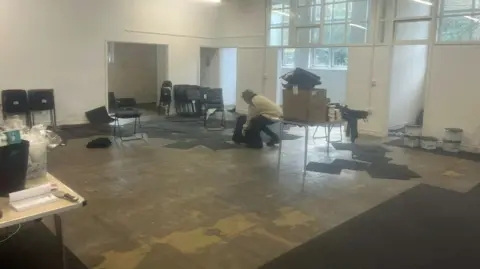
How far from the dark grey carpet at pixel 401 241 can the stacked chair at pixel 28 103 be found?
6655 millimetres

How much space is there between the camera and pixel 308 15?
9.48 meters

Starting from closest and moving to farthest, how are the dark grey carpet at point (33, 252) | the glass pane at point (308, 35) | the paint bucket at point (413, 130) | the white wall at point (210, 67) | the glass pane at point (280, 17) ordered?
the dark grey carpet at point (33, 252) → the paint bucket at point (413, 130) → the glass pane at point (308, 35) → the glass pane at point (280, 17) → the white wall at point (210, 67)

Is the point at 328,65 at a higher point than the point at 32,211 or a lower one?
higher

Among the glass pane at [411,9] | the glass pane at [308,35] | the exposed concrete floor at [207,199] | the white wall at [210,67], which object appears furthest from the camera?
the white wall at [210,67]

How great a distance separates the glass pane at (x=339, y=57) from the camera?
36.1 feet

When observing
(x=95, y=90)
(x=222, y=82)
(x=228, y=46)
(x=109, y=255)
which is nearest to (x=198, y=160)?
(x=109, y=255)

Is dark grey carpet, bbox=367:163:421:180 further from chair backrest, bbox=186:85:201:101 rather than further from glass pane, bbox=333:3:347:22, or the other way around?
chair backrest, bbox=186:85:201:101

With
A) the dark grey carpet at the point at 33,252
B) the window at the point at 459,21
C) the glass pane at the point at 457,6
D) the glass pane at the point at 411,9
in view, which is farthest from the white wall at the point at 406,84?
the dark grey carpet at the point at 33,252

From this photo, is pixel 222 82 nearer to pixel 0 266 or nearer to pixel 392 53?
pixel 392 53

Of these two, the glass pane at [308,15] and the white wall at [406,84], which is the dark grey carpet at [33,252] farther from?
the glass pane at [308,15]

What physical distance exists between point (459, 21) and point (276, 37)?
4.29 metres

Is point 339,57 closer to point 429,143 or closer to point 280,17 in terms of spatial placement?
point 280,17

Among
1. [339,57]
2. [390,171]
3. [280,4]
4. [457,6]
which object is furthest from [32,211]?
[339,57]

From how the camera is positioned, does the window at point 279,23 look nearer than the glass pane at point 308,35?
No
